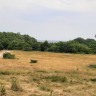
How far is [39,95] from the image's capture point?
26.0ft

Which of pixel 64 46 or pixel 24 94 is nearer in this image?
pixel 24 94

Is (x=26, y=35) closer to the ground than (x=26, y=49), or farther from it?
farther from it

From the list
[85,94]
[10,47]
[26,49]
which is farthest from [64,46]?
[85,94]

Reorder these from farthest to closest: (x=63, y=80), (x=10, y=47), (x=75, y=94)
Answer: (x=10, y=47) → (x=63, y=80) → (x=75, y=94)

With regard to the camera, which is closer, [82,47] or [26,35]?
[82,47]

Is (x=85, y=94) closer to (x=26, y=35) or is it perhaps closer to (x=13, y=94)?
(x=13, y=94)

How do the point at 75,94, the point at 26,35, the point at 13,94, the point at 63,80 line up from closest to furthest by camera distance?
1. the point at 13,94
2. the point at 75,94
3. the point at 63,80
4. the point at 26,35

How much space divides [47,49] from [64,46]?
8.06 meters

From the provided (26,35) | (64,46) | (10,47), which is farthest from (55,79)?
(26,35)

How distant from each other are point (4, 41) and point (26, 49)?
15.1 meters

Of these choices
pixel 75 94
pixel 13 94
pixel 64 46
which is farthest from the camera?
pixel 64 46

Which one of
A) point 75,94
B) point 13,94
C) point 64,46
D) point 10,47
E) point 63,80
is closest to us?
point 13,94

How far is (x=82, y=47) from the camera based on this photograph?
69625 mm

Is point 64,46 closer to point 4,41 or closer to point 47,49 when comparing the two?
point 47,49
